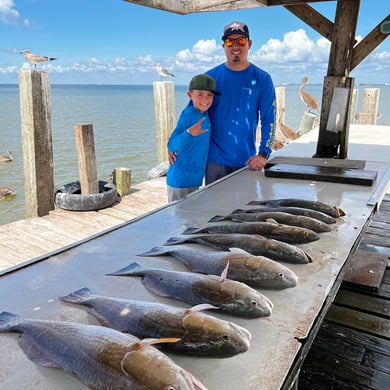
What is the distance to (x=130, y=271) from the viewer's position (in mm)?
1827

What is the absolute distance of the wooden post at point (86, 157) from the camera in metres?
6.58

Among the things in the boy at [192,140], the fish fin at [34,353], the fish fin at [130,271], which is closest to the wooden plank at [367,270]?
the boy at [192,140]

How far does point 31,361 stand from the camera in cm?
127

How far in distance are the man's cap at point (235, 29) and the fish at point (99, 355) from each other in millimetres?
3251

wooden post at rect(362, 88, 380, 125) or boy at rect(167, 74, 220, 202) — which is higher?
wooden post at rect(362, 88, 380, 125)

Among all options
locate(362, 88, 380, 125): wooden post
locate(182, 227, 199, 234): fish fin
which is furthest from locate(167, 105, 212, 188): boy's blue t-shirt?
locate(362, 88, 380, 125): wooden post

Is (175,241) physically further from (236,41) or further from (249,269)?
(236,41)

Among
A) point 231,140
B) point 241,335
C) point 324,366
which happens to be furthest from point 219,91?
point 241,335

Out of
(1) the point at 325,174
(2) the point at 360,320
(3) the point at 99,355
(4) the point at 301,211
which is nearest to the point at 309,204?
(4) the point at 301,211

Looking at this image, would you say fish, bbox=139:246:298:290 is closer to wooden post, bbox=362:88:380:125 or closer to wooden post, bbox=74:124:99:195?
wooden post, bbox=74:124:99:195

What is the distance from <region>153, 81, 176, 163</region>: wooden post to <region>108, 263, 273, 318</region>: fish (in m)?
8.15

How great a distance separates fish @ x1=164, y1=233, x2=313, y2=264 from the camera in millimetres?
1868

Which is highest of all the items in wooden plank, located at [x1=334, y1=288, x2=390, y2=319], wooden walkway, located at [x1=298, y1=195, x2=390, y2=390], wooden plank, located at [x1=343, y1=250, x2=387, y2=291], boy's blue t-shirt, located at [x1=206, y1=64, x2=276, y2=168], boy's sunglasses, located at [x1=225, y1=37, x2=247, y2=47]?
boy's sunglasses, located at [x1=225, y1=37, x2=247, y2=47]

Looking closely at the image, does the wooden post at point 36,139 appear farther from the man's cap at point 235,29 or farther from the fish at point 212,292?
the fish at point 212,292
